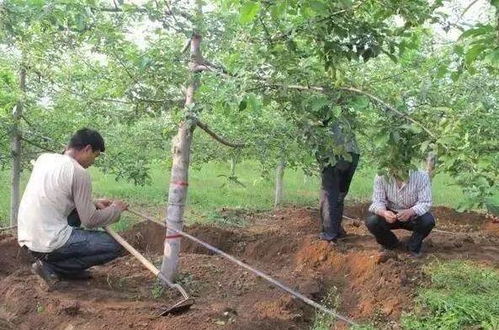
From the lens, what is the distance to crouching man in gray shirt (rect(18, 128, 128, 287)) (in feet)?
15.1

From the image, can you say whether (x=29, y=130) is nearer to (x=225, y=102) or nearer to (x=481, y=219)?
(x=225, y=102)

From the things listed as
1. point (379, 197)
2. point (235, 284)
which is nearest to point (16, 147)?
point (235, 284)

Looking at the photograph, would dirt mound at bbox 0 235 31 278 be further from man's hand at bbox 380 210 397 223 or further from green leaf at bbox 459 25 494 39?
green leaf at bbox 459 25 494 39

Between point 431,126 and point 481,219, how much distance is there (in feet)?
23.3

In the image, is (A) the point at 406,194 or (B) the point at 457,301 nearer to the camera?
(B) the point at 457,301

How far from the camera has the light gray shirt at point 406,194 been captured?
5.79m

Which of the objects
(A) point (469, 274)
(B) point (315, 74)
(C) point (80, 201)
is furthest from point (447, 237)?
(C) point (80, 201)

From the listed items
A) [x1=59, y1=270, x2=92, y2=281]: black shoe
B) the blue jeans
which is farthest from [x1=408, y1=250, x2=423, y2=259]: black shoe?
[x1=59, y1=270, x2=92, y2=281]: black shoe

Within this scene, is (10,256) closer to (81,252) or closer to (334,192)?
(81,252)

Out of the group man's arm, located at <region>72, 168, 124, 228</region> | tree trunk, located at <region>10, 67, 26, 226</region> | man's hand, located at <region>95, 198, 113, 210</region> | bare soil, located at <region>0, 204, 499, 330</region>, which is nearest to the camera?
bare soil, located at <region>0, 204, 499, 330</region>

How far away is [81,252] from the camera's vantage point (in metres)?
4.87

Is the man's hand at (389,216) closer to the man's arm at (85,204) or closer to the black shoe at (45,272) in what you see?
the man's arm at (85,204)

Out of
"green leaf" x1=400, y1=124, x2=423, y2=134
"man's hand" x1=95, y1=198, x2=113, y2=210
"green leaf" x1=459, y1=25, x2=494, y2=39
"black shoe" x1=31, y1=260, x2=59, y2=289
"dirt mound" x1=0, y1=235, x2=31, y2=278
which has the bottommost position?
"dirt mound" x1=0, y1=235, x2=31, y2=278

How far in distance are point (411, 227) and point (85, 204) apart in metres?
3.33
